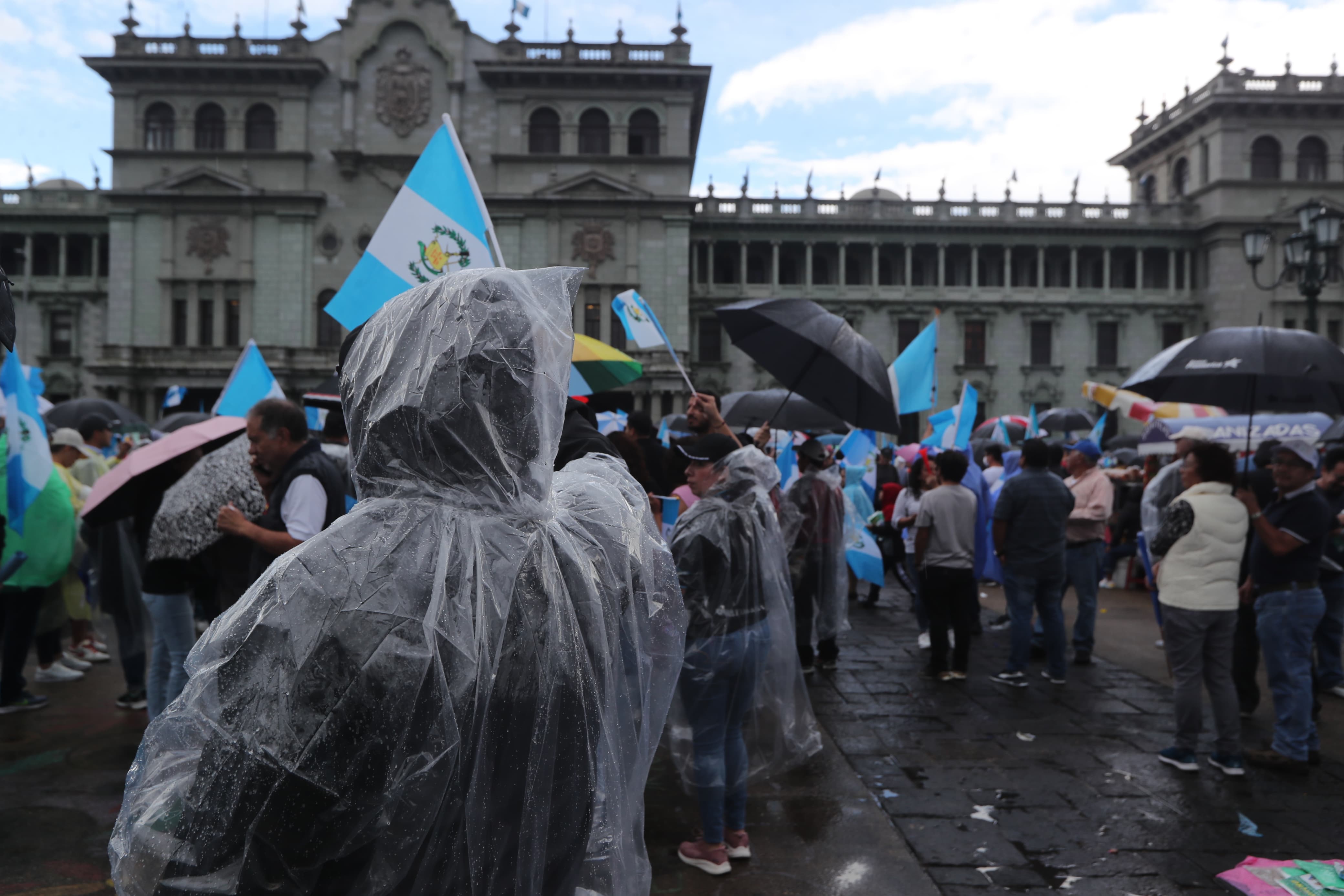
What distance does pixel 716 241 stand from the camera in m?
42.2

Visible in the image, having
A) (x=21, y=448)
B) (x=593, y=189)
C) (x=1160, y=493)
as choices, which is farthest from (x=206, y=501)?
(x=593, y=189)

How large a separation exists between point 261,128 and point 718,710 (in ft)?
131

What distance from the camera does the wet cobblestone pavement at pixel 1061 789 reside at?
395 cm

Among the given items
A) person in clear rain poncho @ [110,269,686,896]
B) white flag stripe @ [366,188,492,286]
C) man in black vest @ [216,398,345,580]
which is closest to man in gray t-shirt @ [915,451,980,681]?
white flag stripe @ [366,188,492,286]

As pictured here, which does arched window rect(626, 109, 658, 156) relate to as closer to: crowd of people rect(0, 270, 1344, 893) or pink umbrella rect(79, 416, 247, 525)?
pink umbrella rect(79, 416, 247, 525)

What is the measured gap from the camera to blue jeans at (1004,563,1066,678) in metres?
7.02

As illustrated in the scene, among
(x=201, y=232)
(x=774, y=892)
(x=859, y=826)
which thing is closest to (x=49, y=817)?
(x=774, y=892)

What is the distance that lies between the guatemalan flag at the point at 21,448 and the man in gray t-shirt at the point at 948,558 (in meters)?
5.87

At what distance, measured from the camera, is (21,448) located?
5.62 meters

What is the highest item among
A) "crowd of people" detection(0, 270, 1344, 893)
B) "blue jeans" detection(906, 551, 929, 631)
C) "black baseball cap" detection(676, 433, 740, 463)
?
"black baseball cap" detection(676, 433, 740, 463)

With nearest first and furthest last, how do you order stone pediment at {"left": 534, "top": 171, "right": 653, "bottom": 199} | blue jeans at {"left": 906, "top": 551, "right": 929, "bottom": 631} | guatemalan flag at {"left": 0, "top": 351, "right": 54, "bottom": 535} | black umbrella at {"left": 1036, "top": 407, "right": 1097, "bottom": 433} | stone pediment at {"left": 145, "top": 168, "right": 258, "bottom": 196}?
guatemalan flag at {"left": 0, "top": 351, "right": 54, "bottom": 535} < blue jeans at {"left": 906, "top": 551, "right": 929, "bottom": 631} < black umbrella at {"left": 1036, "top": 407, "right": 1097, "bottom": 433} < stone pediment at {"left": 145, "top": 168, "right": 258, "bottom": 196} < stone pediment at {"left": 534, "top": 171, "right": 653, "bottom": 199}

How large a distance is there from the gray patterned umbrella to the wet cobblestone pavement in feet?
10.9

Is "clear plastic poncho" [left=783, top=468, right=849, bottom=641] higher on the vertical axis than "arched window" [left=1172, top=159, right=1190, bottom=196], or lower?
lower

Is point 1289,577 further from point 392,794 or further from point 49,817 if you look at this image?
point 49,817
